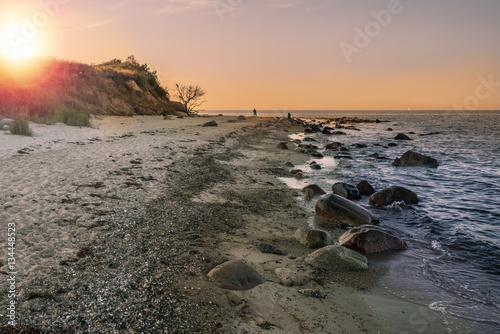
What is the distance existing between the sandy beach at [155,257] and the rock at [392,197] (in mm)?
2999

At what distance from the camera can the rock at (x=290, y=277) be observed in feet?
16.2

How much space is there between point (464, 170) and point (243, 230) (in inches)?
631

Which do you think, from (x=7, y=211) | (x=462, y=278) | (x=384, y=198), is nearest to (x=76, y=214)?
(x=7, y=211)

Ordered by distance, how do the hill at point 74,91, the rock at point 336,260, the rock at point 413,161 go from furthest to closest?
the hill at point 74,91
the rock at point 413,161
the rock at point 336,260

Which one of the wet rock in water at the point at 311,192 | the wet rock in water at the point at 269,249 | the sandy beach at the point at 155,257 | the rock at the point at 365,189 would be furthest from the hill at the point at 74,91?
the rock at the point at 365,189

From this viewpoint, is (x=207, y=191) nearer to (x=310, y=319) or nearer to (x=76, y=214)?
(x=76, y=214)

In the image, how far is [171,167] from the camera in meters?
11.9

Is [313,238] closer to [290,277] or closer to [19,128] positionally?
[290,277]

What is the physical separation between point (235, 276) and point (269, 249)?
147 cm

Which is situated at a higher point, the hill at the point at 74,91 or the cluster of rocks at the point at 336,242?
the hill at the point at 74,91

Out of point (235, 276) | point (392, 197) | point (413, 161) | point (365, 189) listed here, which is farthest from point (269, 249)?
point (413, 161)

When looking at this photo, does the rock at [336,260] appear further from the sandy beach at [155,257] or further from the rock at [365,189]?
the rock at [365,189]

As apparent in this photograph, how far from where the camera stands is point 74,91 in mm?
29938

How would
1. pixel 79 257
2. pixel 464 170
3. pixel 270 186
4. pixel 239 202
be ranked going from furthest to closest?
pixel 464 170, pixel 270 186, pixel 239 202, pixel 79 257
